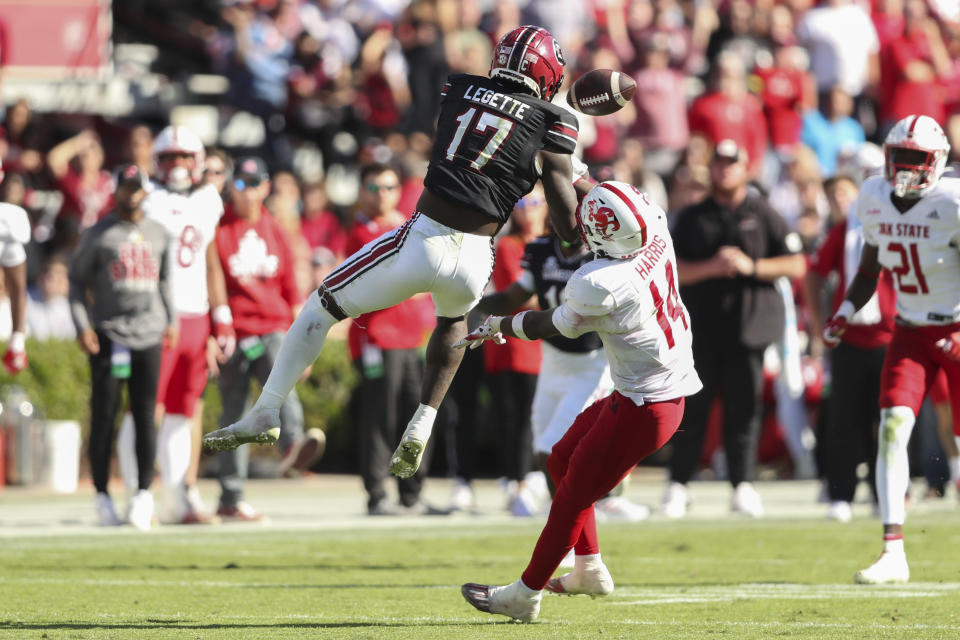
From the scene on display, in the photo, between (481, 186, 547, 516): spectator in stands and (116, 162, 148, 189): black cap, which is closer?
(116, 162, 148, 189): black cap

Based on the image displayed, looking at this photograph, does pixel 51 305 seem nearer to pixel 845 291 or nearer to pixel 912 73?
pixel 845 291

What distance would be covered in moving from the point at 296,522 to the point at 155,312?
5.72 feet

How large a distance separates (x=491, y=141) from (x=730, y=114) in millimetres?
10507

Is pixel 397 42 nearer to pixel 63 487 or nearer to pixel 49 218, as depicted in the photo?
pixel 49 218

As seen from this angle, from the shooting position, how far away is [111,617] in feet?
22.5

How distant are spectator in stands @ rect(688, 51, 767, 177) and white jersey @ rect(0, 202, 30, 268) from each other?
8.91 meters

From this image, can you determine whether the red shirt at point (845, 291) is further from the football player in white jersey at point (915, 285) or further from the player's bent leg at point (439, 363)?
the player's bent leg at point (439, 363)

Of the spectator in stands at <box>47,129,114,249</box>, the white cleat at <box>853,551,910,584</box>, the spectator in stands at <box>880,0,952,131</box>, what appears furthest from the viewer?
the spectator in stands at <box>880,0,952,131</box>

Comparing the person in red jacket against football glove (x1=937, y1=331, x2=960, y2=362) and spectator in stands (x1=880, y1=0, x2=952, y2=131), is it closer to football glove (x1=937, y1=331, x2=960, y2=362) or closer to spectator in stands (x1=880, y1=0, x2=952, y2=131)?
football glove (x1=937, y1=331, x2=960, y2=362)

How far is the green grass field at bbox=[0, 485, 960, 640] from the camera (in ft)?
21.6

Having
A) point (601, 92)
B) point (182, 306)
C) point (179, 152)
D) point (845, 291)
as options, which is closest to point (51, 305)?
point (182, 306)

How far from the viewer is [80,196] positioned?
52.0 ft

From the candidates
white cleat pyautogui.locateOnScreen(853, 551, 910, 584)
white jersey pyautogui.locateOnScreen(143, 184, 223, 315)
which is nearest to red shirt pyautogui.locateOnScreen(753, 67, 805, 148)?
white jersey pyautogui.locateOnScreen(143, 184, 223, 315)

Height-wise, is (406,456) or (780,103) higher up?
(780,103)
